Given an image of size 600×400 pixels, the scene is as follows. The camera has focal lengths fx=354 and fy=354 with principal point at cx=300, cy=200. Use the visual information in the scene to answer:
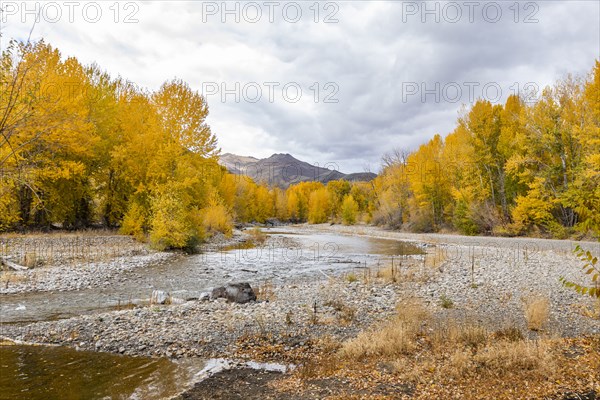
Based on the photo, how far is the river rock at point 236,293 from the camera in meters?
12.4

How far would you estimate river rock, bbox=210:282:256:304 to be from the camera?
12.4 meters

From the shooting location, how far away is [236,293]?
12.5m

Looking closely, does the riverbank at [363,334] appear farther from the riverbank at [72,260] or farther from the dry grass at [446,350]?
the riverbank at [72,260]

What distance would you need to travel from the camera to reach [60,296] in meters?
13.2

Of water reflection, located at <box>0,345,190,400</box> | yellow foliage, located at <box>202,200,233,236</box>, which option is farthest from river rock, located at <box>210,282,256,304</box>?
yellow foliage, located at <box>202,200,233,236</box>

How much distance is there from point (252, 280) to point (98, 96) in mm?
23973

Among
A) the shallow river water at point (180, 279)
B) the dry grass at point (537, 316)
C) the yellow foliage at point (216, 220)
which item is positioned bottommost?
the shallow river water at point (180, 279)

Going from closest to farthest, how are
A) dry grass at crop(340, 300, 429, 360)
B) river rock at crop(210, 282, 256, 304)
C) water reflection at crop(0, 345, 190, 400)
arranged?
1. water reflection at crop(0, 345, 190, 400)
2. dry grass at crop(340, 300, 429, 360)
3. river rock at crop(210, 282, 256, 304)

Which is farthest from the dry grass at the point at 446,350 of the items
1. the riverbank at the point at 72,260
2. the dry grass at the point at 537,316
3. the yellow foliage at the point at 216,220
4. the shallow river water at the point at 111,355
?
the yellow foliage at the point at 216,220

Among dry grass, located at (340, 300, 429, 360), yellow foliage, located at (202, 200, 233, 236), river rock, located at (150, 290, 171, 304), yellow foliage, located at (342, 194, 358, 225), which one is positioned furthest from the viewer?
yellow foliage, located at (342, 194, 358, 225)

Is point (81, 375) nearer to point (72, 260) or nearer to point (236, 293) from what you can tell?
point (236, 293)

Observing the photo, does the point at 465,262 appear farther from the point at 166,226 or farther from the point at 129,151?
the point at 129,151

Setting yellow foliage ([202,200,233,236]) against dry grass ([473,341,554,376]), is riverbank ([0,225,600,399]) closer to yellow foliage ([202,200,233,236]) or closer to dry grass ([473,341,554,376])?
dry grass ([473,341,554,376])

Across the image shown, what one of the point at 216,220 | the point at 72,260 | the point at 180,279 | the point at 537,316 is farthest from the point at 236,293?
the point at 216,220
